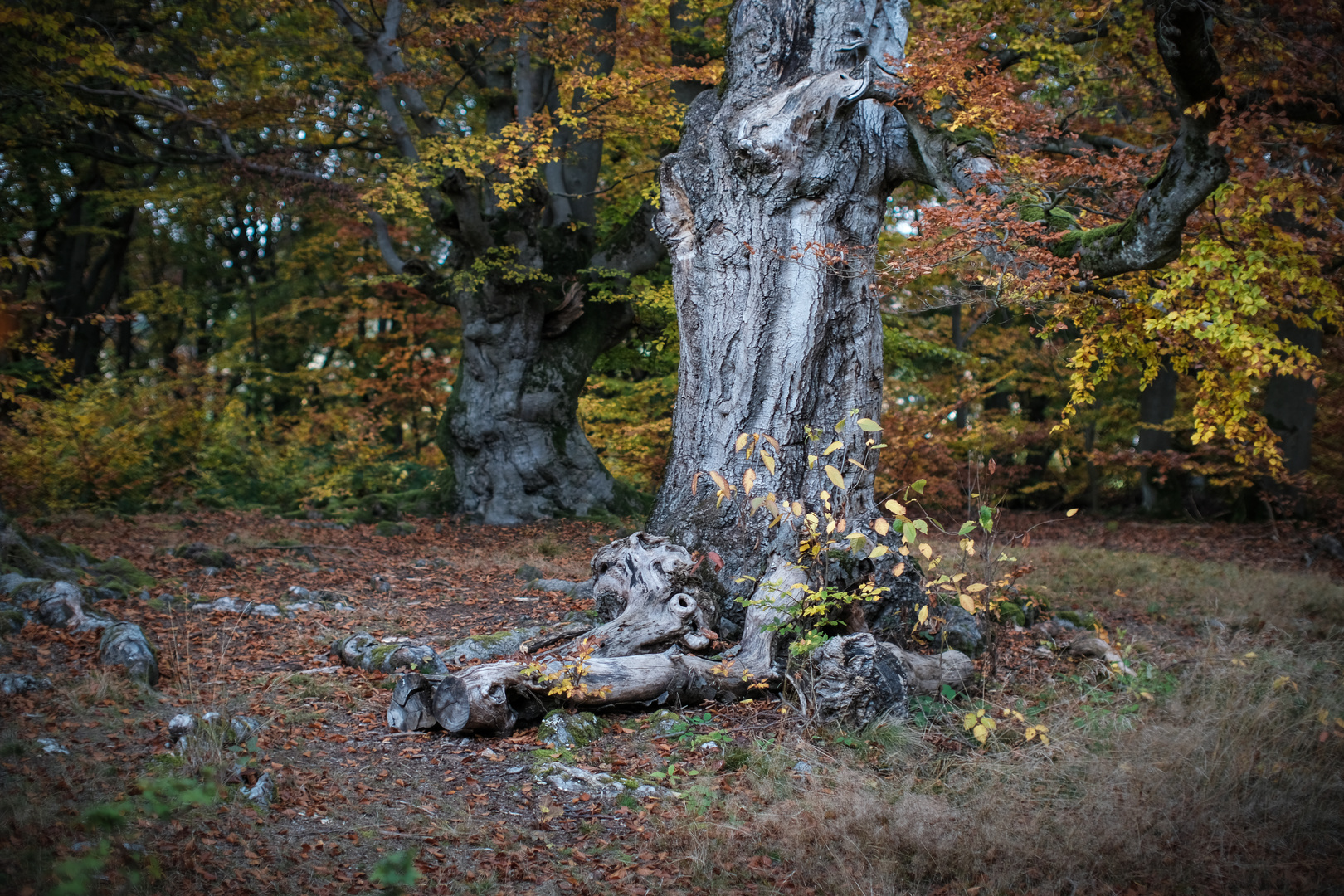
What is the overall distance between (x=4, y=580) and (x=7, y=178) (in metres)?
13.0

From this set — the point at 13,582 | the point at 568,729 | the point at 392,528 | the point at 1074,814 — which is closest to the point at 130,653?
the point at 13,582

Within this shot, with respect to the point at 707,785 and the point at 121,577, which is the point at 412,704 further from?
the point at 121,577

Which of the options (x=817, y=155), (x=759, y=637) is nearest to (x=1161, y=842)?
(x=759, y=637)

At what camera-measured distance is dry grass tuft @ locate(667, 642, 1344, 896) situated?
318cm

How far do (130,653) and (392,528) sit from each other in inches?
252

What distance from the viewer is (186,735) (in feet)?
13.0

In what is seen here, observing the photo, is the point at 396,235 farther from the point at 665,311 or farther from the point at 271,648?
the point at 271,648

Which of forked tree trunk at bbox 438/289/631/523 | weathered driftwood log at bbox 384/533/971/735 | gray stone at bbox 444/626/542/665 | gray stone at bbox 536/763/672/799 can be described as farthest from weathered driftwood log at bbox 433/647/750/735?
forked tree trunk at bbox 438/289/631/523

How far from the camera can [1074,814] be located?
350cm

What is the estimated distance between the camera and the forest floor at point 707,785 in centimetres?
312

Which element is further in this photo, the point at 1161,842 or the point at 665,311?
the point at 665,311

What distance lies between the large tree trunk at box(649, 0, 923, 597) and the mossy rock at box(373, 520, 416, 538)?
599 centimetres

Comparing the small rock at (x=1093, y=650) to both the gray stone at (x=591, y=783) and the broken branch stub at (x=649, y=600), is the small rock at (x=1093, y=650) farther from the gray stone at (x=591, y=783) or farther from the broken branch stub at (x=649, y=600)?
the gray stone at (x=591, y=783)

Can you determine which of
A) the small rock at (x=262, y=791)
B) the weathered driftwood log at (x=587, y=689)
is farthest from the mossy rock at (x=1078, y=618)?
the small rock at (x=262, y=791)
